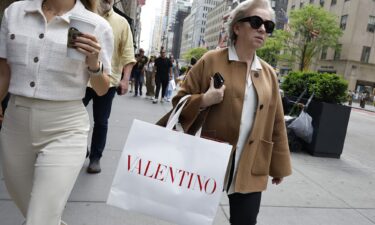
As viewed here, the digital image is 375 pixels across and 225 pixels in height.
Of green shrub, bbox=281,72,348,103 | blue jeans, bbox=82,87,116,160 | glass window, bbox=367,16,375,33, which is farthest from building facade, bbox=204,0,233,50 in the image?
blue jeans, bbox=82,87,116,160

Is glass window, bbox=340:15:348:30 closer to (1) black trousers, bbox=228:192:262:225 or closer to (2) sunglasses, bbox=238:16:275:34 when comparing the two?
(2) sunglasses, bbox=238:16:275:34

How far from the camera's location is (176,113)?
7.17 feet

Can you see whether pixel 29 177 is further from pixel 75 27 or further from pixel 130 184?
pixel 75 27

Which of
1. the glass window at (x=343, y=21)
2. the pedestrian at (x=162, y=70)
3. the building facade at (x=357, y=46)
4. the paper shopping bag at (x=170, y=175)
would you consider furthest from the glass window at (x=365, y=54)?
the paper shopping bag at (x=170, y=175)

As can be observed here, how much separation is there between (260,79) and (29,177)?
1482mm

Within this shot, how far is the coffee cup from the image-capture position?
1.68m

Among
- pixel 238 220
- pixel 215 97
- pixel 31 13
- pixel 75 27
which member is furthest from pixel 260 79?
pixel 31 13

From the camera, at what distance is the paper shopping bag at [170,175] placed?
6.63ft

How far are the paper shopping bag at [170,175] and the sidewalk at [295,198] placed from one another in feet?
4.61

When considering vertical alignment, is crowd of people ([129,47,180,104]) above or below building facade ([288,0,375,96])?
below

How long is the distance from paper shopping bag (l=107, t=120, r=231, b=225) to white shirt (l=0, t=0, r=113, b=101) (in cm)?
44

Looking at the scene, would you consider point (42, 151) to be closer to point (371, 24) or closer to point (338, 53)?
point (338, 53)

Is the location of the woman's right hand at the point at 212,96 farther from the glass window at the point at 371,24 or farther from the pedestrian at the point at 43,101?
the glass window at the point at 371,24

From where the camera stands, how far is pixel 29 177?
206 cm
